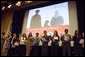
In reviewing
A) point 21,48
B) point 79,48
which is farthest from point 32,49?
point 79,48

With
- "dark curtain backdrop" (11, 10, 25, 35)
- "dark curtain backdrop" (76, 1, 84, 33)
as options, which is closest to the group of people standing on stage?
"dark curtain backdrop" (76, 1, 84, 33)

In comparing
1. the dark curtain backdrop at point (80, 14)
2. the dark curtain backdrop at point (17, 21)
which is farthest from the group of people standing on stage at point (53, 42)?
the dark curtain backdrop at point (17, 21)

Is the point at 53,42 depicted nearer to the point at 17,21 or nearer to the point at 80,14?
the point at 80,14

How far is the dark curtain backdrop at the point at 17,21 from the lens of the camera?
5.90 m

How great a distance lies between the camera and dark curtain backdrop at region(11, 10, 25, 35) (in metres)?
5.90

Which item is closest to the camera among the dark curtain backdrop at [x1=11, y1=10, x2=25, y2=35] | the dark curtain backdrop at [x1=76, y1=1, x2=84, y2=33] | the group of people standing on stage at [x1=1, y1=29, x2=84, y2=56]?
the group of people standing on stage at [x1=1, y1=29, x2=84, y2=56]

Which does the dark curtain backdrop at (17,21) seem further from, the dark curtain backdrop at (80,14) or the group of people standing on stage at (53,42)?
the dark curtain backdrop at (80,14)

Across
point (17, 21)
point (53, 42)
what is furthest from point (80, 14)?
point (17, 21)

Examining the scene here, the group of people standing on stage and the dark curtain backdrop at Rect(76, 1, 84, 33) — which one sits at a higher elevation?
the dark curtain backdrop at Rect(76, 1, 84, 33)

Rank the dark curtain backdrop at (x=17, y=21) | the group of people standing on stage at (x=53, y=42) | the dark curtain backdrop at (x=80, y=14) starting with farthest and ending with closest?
the dark curtain backdrop at (x=17, y=21), the dark curtain backdrop at (x=80, y=14), the group of people standing on stage at (x=53, y=42)

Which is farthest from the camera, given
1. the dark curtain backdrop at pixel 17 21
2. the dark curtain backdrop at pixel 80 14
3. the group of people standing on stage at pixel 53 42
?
the dark curtain backdrop at pixel 17 21

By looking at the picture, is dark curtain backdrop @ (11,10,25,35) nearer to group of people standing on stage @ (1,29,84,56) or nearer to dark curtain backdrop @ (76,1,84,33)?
group of people standing on stage @ (1,29,84,56)

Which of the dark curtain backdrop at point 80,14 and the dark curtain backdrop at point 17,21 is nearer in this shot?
the dark curtain backdrop at point 80,14

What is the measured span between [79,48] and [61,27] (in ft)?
4.92
